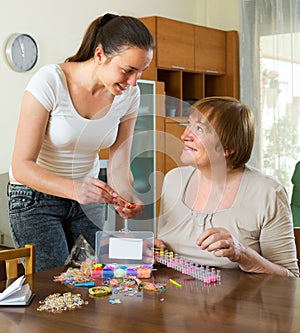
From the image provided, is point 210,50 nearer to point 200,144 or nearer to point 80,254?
point 200,144

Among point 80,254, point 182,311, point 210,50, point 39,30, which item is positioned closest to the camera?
point 182,311

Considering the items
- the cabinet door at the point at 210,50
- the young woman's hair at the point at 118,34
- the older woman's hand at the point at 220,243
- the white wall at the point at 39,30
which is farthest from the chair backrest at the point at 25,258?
the cabinet door at the point at 210,50

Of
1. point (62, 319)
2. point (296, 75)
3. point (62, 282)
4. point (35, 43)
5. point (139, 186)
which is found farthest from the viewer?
point (296, 75)

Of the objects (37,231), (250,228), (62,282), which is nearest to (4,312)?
(62,282)

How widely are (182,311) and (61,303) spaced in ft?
0.91

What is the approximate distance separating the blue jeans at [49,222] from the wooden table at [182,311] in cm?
24

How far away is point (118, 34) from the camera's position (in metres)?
1.95

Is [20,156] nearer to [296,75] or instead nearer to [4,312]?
[4,312]

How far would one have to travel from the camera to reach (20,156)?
198 centimetres

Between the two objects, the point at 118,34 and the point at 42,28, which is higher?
the point at 42,28

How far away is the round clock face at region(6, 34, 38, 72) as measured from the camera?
14.3ft

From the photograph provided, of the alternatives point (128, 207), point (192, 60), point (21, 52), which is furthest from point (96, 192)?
point (192, 60)

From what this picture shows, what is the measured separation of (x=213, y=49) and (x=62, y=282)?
14.6ft

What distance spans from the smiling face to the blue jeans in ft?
1.26
